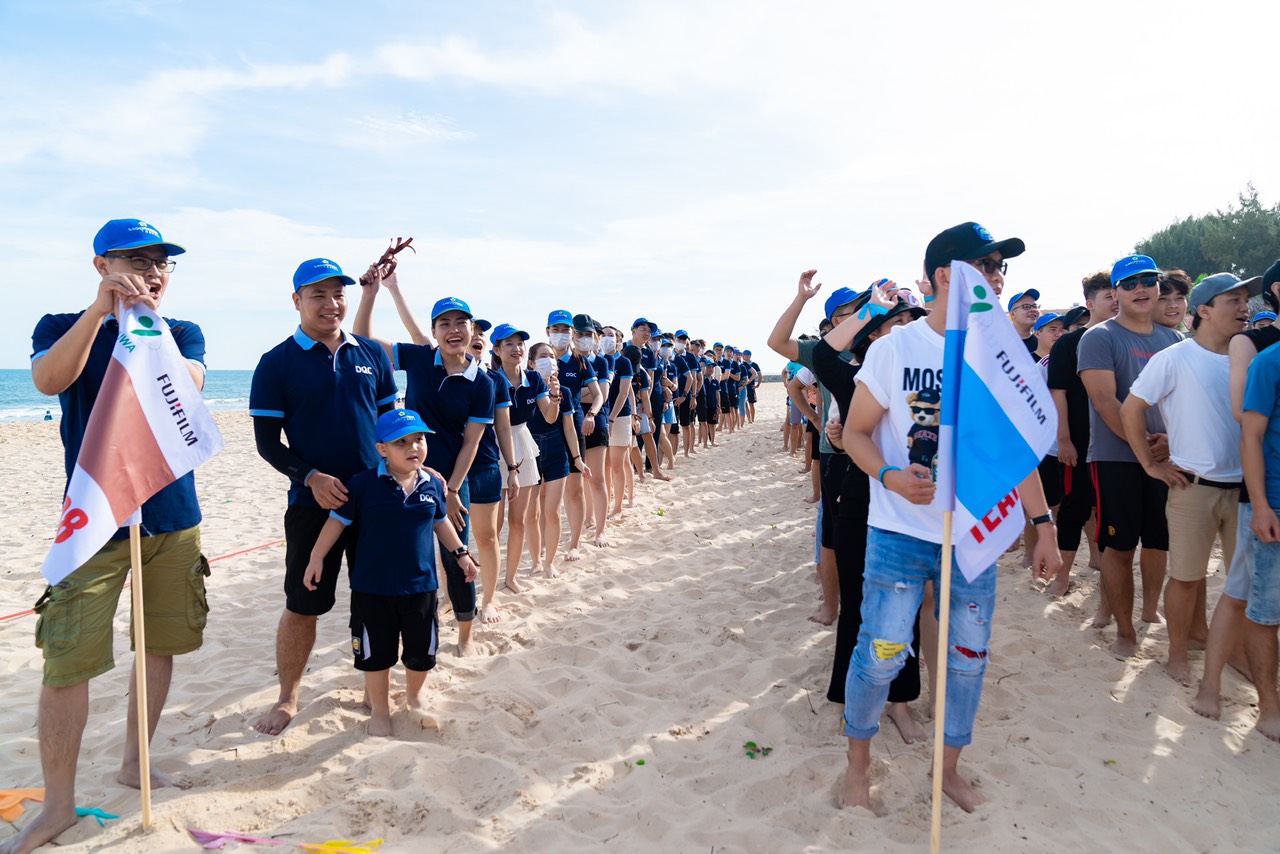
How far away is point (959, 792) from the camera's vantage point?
2.89m

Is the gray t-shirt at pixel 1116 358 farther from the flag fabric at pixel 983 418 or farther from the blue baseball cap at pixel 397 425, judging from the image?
the blue baseball cap at pixel 397 425

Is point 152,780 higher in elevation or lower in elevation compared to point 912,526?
lower

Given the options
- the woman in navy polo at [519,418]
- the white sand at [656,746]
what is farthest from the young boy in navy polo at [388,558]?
the woman in navy polo at [519,418]

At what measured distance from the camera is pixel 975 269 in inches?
103

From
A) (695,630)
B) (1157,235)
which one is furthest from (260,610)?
(1157,235)

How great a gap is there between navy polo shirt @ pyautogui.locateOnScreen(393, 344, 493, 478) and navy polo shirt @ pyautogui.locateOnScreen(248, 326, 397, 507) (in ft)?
2.76

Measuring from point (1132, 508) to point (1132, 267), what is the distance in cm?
147

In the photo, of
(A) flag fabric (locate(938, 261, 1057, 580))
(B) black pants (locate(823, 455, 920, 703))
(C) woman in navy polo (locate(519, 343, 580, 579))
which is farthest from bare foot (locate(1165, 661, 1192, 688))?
(C) woman in navy polo (locate(519, 343, 580, 579))

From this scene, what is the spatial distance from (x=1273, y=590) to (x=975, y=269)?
244 centimetres

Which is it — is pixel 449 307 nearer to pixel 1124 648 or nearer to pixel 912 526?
pixel 912 526

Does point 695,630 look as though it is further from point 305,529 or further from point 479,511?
point 305,529

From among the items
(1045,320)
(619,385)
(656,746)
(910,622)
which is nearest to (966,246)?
(910,622)

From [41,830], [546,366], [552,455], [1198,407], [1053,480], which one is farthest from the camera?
[546,366]

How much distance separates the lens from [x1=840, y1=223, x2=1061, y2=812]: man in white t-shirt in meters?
2.73
